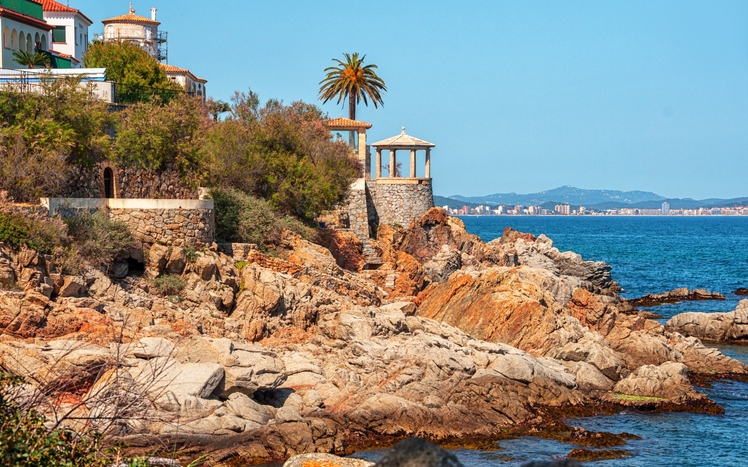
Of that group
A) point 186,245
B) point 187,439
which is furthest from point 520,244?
point 187,439

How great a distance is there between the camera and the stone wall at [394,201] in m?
56.3

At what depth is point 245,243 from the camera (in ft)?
108

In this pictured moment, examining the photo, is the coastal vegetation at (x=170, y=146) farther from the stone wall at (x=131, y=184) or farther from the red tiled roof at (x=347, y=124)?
the red tiled roof at (x=347, y=124)

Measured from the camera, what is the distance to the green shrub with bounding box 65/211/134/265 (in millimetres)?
26672

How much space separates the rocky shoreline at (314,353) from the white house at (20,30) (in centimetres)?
1730

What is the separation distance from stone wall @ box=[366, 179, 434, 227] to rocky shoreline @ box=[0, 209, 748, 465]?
1909cm

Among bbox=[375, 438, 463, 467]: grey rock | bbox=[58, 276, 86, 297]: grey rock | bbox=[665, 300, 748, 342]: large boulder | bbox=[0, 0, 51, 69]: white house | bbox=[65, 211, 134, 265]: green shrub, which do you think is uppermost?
bbox=[0, 0, 51, 69]: white house

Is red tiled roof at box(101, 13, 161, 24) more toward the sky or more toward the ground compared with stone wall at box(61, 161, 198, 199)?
more toward the sky

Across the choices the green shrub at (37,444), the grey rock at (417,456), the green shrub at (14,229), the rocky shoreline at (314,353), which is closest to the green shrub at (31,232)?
the green shrub at (14,229)

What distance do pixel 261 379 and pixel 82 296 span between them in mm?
6121

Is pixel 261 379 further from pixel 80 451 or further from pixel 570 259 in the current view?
pixel 570 259

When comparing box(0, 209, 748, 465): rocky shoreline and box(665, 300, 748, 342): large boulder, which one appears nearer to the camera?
box(0, 209, 748, 465): rocky shoreline

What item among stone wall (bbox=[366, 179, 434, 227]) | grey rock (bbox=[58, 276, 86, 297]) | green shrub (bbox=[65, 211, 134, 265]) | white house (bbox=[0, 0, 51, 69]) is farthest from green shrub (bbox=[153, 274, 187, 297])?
stone wall (bbox=[366, 179, 434, 227])

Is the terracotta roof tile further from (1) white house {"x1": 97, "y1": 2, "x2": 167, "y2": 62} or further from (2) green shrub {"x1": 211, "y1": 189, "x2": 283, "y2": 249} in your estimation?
(2) green shrub {"x1": 211, "y1": 189, "x2": 283, "y2": 249}
